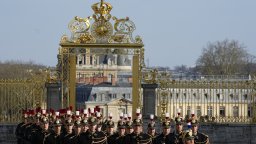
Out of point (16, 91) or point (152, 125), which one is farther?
point (16, 91)

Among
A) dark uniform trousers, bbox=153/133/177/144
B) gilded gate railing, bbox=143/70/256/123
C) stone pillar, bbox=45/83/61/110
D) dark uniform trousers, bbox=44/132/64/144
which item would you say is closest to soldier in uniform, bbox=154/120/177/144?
dark uniform trousers, bbox=153/133/177/144

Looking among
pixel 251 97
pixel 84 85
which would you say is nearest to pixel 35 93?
Answer: pixel 251 97

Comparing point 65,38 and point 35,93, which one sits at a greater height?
point 65,38

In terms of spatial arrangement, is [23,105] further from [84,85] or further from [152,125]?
[84,85]

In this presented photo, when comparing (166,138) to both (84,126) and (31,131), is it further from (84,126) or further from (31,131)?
(31,131)

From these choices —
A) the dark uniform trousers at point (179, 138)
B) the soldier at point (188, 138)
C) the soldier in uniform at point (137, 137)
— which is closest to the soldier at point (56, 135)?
→ the soldier in uniform at point (137, 137)

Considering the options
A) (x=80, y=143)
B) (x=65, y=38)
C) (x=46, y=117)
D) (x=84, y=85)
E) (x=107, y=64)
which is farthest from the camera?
(x=84, y=85)

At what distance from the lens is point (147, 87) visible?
82.0ft

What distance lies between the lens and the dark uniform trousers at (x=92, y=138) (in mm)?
17172

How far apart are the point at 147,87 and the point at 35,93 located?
3589 mm

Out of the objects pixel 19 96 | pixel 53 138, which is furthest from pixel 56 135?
pixel 19 96

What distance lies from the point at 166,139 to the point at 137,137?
0.78 metres

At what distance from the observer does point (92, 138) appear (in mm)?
17141

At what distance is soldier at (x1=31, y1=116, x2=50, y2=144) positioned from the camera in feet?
62.1
